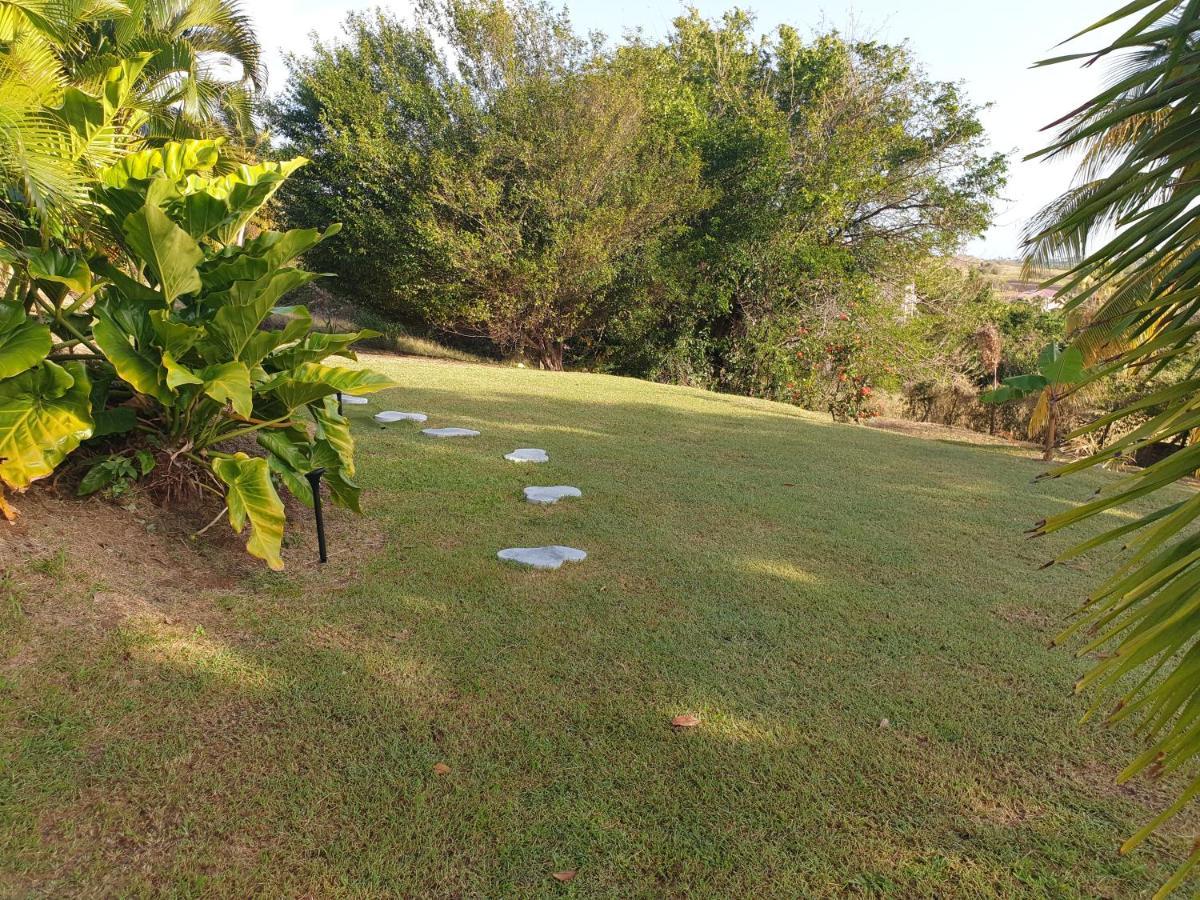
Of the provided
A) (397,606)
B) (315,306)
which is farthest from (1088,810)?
(315,306)

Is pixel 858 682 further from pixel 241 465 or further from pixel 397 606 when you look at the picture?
pixel 241 465

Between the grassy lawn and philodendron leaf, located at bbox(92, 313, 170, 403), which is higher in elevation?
philodendron leaf, located at bbox(92, 313, 170, 403)

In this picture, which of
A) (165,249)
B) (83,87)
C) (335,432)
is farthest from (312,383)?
(83,87)

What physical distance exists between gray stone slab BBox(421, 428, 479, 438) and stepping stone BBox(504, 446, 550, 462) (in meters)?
→ 0.63

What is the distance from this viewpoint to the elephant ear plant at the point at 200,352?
308 centimetres

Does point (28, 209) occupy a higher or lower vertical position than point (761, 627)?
higher

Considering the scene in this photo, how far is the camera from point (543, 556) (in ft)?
12.5

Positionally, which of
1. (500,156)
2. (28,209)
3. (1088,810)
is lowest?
(1088,810)

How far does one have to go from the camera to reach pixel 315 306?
17.1 metres

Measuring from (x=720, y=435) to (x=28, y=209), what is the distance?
6.09 metres

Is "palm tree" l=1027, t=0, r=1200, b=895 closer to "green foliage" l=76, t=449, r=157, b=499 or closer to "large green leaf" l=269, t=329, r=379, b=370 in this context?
"large green leaf" l=269, t=329, r=379, b=370

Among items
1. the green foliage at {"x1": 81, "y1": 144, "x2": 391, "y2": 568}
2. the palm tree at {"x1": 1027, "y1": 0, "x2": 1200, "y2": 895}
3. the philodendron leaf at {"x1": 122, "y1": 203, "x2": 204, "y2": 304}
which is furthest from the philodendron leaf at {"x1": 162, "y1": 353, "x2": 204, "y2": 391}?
the palm tree at {"x1": 1027, "y1": 0, "x2": 1200, "y2": 895}

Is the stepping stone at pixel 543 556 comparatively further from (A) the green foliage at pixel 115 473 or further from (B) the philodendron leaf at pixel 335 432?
(A) the green foliage at pixel 115 473

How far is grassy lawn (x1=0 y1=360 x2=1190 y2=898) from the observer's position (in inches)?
75.5
